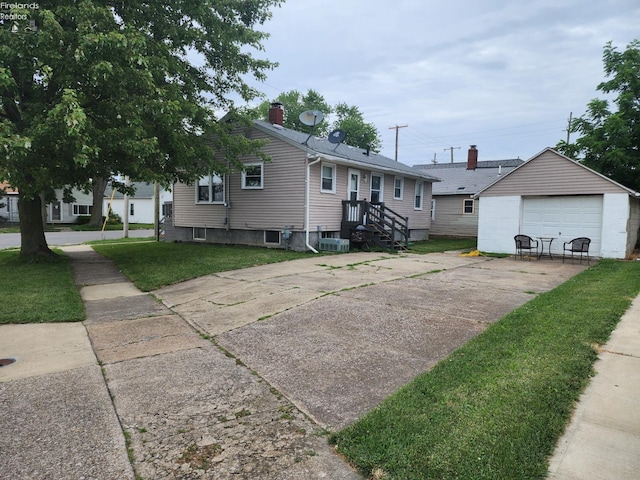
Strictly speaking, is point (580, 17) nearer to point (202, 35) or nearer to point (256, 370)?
point (256, 370)

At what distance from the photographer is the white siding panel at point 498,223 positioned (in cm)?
1470

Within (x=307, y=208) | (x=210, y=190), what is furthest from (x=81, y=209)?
(x=307, y=208)

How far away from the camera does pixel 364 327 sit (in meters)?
5.36

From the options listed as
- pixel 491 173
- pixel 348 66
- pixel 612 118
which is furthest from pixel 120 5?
Result: pixel 491 173

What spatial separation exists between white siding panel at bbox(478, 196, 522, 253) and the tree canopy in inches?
1216

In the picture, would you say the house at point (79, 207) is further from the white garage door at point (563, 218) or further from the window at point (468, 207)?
the white garage door at point (563, 218)

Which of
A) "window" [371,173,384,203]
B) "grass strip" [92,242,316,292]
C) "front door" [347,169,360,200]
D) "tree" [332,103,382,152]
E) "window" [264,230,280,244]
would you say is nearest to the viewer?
"grass strip" [92,242,316,292]

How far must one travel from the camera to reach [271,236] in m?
15.4

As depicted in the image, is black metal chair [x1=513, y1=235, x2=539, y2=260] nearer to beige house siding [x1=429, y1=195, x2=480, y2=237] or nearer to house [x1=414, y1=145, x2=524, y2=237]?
house [x1=414, y1=145, x2=524, y2=237]

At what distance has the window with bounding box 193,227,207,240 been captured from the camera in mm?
17341

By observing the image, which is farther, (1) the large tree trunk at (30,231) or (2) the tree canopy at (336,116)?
(2) the tree canopy at (336,116)

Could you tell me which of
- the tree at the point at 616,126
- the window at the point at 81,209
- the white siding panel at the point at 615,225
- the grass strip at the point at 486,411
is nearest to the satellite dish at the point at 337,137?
the white siding panel at the point at 615,225

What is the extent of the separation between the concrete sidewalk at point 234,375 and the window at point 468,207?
17.2 m

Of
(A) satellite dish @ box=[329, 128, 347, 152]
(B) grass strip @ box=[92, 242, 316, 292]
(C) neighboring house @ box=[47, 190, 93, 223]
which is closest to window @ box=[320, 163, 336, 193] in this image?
(A) satellite dish @ box=[329, 128, 347, 152]
